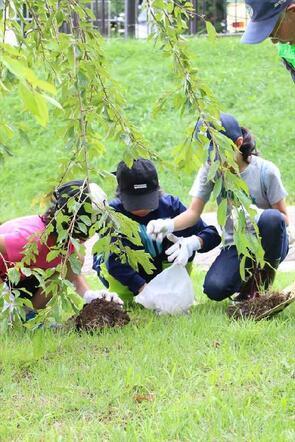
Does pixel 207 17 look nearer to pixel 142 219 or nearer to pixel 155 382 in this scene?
pixel 142 219

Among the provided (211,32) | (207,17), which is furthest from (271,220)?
(207,17)

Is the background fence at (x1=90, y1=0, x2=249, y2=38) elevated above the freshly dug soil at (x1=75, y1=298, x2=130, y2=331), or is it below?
below

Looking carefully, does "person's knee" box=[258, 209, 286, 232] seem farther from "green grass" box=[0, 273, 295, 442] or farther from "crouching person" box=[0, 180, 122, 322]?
"crouching person" box=[0, 180, 122, 322]

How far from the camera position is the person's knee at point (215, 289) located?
3.97 metres

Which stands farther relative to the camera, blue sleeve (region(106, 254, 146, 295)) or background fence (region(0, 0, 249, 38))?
background fence (region(0, 0, 249, 38))

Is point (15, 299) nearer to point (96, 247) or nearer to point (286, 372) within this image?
point (96, 247)

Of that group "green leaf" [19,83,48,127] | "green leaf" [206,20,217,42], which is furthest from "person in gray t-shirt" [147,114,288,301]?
"green leaf" [19,83,48,127]

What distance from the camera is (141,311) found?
4062mm

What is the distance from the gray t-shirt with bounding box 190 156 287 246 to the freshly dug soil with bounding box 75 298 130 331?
2.15ft

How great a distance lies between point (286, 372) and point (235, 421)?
47cm

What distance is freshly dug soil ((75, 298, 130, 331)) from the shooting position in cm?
364

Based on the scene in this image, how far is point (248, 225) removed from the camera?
12.8ft

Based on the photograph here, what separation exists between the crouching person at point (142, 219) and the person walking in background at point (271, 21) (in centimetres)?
96

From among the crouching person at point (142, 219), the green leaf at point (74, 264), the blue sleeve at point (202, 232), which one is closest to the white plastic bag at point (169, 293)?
the crouching person at point (142, 219)
